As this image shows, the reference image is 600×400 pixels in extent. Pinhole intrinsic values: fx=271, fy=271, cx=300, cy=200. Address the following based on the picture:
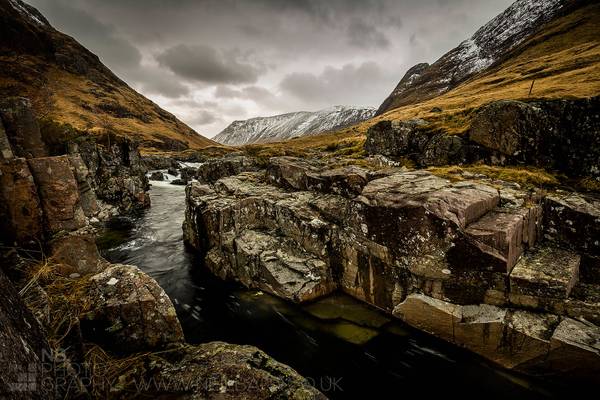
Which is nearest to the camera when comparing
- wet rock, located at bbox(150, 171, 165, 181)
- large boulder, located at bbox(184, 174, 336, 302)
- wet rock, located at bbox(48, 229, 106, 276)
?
wet rock, located at bbox(48, 229, 106, 276)

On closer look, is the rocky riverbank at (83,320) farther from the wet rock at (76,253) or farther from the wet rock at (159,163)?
the wet rock at (159,163)

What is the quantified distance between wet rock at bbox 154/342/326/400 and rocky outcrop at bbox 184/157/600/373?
699 centimetres

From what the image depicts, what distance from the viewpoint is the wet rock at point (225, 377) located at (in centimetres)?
496

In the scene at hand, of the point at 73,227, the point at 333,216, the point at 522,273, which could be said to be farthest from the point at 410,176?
the point at 73,227

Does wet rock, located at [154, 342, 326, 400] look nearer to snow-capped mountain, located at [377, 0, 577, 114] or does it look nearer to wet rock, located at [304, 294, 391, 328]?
wet rock, located at [304, 294, 391, 328]

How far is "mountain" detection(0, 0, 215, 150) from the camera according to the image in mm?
113000

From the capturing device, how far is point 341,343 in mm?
10594

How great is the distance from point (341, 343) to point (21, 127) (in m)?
12.9

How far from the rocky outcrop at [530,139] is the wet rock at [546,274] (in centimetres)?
647

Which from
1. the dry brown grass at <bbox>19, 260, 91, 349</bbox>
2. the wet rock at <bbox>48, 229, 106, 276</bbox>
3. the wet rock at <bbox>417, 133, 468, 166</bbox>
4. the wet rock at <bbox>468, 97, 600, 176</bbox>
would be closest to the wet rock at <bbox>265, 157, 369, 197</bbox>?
the wet rock at <bbox>417, 133, 468, 166</bbox>

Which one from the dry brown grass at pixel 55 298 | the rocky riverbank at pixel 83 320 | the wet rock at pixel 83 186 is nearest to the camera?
the rocky riverbank at pixel 83 320

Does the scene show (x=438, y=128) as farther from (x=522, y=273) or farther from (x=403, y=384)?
(x=403, y=384)

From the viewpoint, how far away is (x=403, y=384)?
913cm

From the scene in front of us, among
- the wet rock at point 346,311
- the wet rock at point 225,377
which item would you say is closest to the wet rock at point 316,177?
the wet rock at point 346,311
